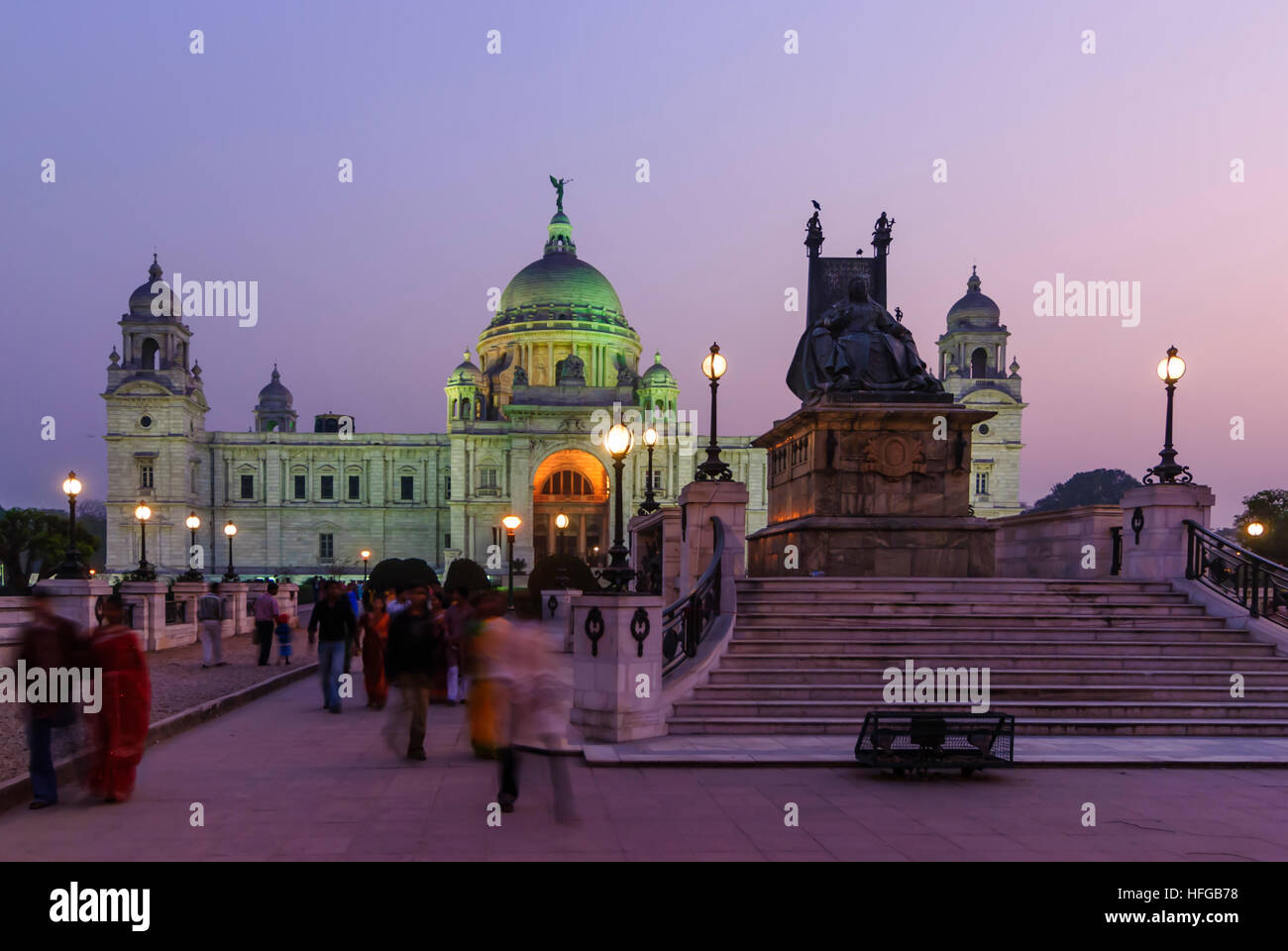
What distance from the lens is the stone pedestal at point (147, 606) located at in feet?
77.3

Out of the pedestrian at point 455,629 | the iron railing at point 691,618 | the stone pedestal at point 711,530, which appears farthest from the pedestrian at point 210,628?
the iron railing at point 691,618

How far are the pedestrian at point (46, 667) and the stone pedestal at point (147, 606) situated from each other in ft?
54.5

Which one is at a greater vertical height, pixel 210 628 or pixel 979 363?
pixel 979 363

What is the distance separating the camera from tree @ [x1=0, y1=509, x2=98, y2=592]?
2403 inches

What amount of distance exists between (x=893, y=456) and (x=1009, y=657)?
513cm

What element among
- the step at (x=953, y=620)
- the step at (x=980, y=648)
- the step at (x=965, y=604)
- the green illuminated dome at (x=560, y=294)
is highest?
the green illuminated dome at (x=560, y=294)

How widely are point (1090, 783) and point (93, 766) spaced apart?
28.9ft

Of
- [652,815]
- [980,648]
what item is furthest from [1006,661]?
[652,815]

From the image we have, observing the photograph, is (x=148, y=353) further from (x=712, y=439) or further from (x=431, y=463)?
(x=712, y=439)

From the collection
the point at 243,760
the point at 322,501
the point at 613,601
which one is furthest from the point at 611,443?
the point at 322,501

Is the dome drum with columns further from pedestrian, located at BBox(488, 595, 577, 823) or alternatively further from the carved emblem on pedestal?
pedestrian, located at BBox(488, 595, 577, 823)

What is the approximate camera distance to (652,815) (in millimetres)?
Answer: 7930

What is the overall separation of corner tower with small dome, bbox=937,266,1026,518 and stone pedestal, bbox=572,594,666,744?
70.7 metres

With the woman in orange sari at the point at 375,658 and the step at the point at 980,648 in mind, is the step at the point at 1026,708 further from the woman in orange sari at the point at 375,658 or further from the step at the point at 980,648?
the woman in orange sari at the point at 375,658
